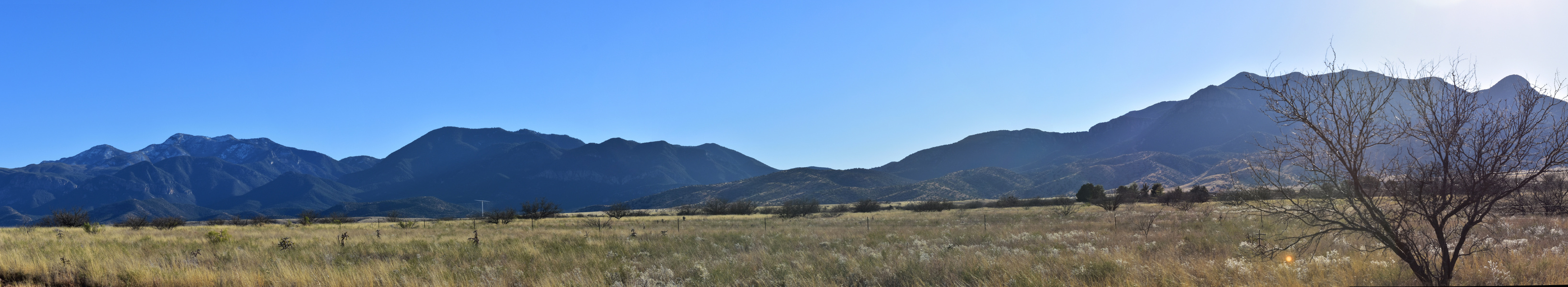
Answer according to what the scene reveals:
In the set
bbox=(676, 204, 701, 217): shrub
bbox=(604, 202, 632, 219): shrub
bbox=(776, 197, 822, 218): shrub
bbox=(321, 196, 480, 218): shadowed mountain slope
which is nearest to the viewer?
bbox=(776, 197, 822, 218): shrub

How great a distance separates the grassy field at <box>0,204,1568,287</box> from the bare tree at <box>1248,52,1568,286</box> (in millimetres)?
1167

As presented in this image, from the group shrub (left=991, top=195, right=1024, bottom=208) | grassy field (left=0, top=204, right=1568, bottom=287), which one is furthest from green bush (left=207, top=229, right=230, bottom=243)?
shrub (left=991, top=195, right=1024, bottom=208)

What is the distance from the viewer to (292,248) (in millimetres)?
17344

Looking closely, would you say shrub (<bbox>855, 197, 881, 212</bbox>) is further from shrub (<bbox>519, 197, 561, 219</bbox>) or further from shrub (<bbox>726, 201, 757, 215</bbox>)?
shrub (<bbox>519, 197, 561, 219</bbox>)

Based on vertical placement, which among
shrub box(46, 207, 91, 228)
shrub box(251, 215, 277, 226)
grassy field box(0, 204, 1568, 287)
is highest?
shrub box(46, 207, 91, 228)

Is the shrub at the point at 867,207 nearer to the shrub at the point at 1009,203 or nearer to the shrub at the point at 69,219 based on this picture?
the shrub at the point at 1009,203

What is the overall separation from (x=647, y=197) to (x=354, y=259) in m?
163

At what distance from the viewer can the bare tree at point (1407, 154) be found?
225 inches

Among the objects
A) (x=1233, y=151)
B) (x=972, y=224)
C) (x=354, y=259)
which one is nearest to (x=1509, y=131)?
(x=354, y=259)

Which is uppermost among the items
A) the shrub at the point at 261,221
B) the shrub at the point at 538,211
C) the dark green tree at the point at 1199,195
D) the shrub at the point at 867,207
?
the shrub at the point at 261,221

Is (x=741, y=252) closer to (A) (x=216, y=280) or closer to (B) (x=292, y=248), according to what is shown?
(A) (x=216, y=280)

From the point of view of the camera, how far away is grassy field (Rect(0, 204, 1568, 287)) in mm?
8602

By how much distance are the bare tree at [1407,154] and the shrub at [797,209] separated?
4162 centimetres

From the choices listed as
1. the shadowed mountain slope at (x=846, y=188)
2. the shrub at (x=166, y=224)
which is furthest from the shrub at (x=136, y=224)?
the shadowed mountain slope at (x=846, y=188)
